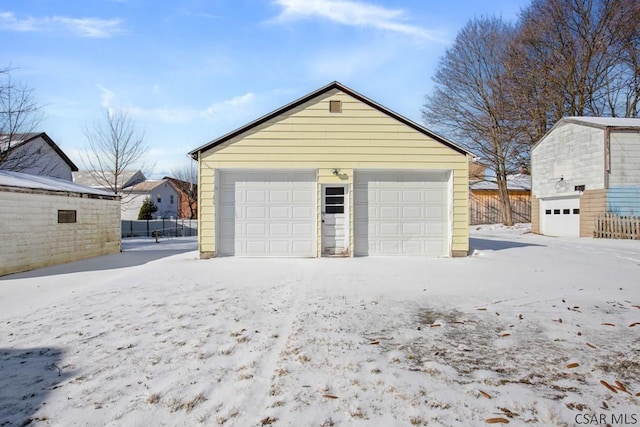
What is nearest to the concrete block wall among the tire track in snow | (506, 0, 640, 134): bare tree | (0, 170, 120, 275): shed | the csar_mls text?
(0, 170, 120, 275): shed

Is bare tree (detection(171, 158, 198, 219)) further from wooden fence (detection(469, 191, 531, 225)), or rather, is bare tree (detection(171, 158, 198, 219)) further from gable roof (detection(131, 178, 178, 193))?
wooden fence (detection(469, 191, 531, 225))

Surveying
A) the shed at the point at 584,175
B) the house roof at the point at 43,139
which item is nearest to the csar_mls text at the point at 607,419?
the shed at the point at 584,175

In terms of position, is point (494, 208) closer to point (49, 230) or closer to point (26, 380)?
point (49, 230)

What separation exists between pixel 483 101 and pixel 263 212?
2069 centimetres

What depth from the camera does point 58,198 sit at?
31.9 feet

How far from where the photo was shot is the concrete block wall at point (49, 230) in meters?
8.25

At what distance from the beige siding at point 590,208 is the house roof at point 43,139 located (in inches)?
1031

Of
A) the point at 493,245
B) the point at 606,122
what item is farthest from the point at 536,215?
the point at 493,245

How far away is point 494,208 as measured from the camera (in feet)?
86.6

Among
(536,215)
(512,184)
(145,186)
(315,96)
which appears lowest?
(536,215)

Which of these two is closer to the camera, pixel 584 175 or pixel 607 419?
pixel 607 419

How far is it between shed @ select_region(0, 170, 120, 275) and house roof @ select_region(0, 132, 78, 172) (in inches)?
381

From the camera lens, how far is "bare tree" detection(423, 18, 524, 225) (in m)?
23.2

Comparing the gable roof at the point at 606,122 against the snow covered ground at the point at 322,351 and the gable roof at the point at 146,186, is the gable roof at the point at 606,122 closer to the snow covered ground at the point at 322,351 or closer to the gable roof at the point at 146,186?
the snow covered ground at the point at 322,351
